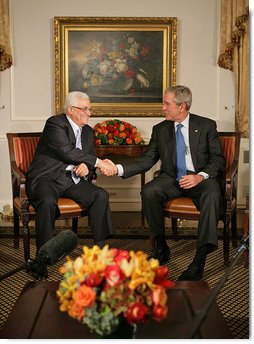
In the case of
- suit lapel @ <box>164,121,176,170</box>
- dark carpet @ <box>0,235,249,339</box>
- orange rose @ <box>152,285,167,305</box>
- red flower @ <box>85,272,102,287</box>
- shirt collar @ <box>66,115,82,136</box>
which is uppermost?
shirt collar @ <box>66,115,82,136</box>

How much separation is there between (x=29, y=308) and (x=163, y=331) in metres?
0.53

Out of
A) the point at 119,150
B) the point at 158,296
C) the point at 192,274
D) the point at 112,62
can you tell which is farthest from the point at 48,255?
the point at 112,62

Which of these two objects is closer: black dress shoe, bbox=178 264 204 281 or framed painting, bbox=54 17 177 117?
black dress shoe, bbox=178 264 204 281

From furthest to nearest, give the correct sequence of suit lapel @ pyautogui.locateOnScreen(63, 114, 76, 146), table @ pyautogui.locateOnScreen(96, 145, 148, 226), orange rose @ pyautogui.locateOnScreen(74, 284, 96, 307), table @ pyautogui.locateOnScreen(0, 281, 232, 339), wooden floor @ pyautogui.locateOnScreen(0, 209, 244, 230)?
table @ pyautogui.locateOnScreen(96, 145, 148, 226), wooden floor @ pyautogui.locateOnScreen(0, 209, 244, 230), suit lapel @ pyautogui.locateOnScreen(63, 114, 76, 146), table @ pyautogui.locateOnScreen(0, 281, 232, 339), orange rose @ pyautogui.locateOnScreen(74, 284, 96, 307)

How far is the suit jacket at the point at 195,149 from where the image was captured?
13.0 ft

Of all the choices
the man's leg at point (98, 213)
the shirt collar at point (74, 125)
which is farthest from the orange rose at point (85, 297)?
the shirt collar at point (74, 125)

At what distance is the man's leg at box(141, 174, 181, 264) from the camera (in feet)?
12.4

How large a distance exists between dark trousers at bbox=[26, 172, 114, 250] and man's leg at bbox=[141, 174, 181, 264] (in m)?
0.28

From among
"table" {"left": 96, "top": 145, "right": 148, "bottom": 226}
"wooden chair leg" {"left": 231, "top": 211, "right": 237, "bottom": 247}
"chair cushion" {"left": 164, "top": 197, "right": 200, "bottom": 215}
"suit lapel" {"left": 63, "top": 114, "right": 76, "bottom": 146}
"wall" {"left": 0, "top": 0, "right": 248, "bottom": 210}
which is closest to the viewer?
"chair cushion" {"left": 164, "top": 197, "right": 200, "bottom": 215}

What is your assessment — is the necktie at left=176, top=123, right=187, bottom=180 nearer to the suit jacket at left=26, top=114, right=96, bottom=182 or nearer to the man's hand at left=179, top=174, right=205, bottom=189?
the man's hand at left=179, top=174, right=205, bottom=189

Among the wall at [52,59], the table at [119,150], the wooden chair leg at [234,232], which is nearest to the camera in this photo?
the wooden chair leg at [234,232]

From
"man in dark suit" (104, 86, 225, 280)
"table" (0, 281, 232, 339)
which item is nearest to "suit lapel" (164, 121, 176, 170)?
"man in dark suit" (104, 86, 225, 280)

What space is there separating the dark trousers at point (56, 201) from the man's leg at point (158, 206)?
0.92 ft

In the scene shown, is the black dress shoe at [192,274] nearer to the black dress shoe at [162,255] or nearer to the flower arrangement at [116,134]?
the black dress shoe at [162,255]
